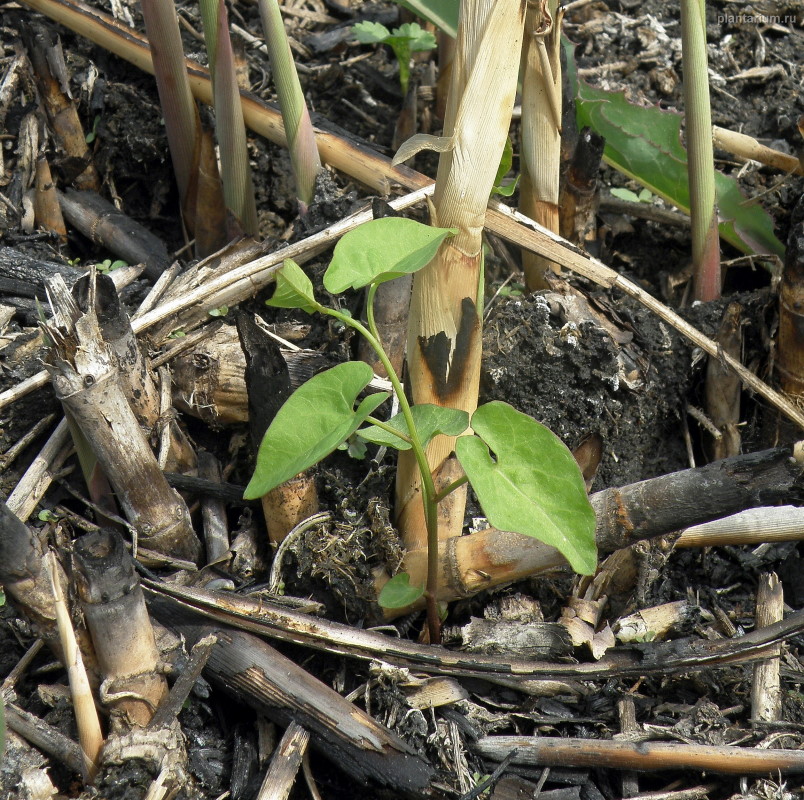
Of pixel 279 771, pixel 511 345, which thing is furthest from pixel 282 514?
pixel 511 345

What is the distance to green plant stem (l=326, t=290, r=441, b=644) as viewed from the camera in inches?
34.0

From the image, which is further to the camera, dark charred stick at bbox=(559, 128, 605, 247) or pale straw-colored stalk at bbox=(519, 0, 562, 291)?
dark charred stick at bbox=(559, 128, 605, 247)

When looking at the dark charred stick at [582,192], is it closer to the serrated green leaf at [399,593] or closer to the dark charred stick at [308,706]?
the serrated green leaf at [399,593]

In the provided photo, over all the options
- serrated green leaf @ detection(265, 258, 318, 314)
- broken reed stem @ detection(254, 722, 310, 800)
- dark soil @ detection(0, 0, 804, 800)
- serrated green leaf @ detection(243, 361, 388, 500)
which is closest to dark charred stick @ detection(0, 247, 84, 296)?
dark soil @ detection(0, 0, 804, 800)

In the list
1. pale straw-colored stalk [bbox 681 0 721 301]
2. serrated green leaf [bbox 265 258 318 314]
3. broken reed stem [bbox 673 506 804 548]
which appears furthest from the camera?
pale straw-colored stalk [bbox 681 0 721 301]

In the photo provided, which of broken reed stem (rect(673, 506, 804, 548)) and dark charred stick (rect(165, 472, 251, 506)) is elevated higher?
dark charred stick (rect(165, 472, 251, 506))

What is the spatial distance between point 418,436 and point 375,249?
0.22 metres

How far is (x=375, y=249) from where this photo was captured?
2.92 ft

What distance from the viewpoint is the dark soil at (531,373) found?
1.05m

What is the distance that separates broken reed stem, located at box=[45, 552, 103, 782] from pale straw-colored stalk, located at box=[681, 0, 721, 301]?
119 cm

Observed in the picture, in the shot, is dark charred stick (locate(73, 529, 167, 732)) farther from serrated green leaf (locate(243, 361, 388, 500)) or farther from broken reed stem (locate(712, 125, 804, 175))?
broken reed stem (locate(712, 125, 804, 175))

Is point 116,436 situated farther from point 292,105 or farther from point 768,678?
point 768,678

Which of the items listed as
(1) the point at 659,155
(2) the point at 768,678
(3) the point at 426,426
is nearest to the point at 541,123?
(1) the point at 659,155

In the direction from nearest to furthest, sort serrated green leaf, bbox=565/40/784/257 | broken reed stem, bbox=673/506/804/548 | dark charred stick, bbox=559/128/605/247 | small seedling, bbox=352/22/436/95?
broken reed stem, bbox=673/506/804/548
dark charred stick, bbox=559/128/605/247
serrated green leaf, bbox=565/40/784/257
small seedling, bbox=352/22/436/95
